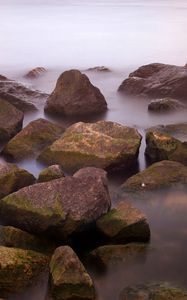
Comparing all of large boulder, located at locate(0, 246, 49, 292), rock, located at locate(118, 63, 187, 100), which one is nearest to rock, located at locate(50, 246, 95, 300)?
large boulder, located at locate(0, 246, 49, 292)

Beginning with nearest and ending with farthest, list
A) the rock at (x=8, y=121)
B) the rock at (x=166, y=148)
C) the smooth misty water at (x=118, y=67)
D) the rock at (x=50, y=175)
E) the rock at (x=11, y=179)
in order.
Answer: the smooth misty water at (x=118, y=67), the rock at (x=11, y=179), the rock at (x=50, y=175), the rock at (x=166, y=148), the rock at (x=8, y=121)

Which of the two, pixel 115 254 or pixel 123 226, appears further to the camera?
pixel 123 226

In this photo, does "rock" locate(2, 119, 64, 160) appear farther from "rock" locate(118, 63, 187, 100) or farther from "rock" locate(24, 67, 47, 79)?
"rock" locate(24, 67, 47, 79)

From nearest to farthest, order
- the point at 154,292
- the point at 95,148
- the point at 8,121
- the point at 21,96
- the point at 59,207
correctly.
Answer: the point at 154,292 → the point at 59,207 → the point at 95,148 → the point at 8,121 → the point at 21,96

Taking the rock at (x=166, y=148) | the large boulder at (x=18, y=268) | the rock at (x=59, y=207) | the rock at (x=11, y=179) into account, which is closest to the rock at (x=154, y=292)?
the large boulder at (x=18, y=268)

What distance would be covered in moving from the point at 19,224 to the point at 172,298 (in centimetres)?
278

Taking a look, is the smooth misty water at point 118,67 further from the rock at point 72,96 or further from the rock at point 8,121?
the rock at point 8,121

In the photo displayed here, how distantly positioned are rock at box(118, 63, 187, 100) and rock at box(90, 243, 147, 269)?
36.1 ft

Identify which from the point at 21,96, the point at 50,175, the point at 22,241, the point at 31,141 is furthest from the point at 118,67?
the point at 22,241

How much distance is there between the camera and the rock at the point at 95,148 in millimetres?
10273

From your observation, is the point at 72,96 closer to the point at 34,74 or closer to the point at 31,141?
the point at 31,141

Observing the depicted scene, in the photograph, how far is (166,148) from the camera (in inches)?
412

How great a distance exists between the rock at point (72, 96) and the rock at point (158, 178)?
5936mm

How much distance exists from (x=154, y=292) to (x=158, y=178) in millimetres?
3506
